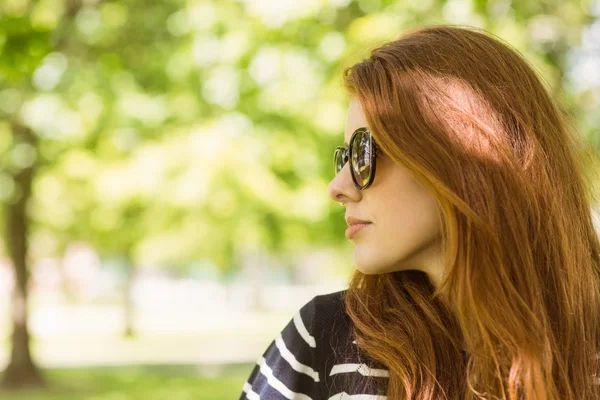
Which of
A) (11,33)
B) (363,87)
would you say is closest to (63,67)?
(11,33)

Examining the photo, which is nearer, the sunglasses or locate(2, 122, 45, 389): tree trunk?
the sunglasses

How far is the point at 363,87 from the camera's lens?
1739 millimetres

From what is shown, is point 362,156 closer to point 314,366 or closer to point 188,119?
point 314,366

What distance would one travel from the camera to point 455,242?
5.40 ft

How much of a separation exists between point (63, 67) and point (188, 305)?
92.1 ft

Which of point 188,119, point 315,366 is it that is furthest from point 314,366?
point 188,119

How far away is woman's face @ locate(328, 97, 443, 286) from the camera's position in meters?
1.73

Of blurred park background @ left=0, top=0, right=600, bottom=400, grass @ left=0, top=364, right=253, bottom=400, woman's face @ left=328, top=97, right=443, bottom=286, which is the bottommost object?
grass @ left=0, top=364, right=253, bottom=400

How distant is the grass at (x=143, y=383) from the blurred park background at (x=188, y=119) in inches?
2.4

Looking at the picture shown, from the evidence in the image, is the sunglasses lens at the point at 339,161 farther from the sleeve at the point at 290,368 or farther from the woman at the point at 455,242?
the sleeve at the point at 290,368

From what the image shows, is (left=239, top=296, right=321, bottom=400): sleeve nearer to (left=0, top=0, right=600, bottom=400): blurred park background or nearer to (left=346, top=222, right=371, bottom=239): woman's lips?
(left=346, top=222, right=371, bottom=239): woman's lips

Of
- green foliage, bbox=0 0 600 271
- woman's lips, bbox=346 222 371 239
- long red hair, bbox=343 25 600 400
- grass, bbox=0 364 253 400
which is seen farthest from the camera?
grass, bbox=0 364 253 400

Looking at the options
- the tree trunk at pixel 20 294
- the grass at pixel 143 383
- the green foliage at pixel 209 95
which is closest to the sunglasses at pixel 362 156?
the green foliage at pixel 209 95

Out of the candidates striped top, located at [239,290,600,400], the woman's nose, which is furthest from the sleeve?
the woman's nose
